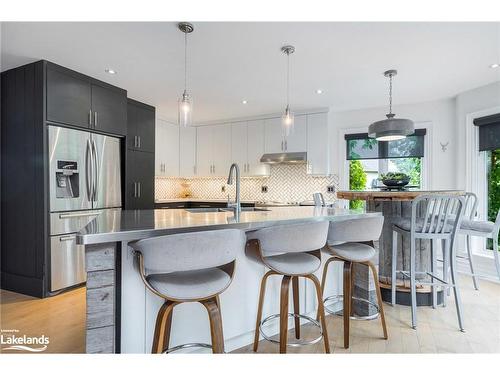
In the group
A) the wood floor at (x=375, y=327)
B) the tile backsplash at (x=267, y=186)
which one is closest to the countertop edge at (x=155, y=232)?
the wood floor at (x=375, y=327)

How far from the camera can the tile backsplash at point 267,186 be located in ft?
17.4

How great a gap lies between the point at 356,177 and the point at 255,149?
6.01ft

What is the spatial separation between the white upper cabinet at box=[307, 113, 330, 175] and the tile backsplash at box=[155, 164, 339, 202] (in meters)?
0.32

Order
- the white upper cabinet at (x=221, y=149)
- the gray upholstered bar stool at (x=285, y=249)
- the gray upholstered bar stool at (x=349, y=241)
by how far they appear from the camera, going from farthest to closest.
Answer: the white upper cabinet at (x=221, y=149), the gray upholstered bar stool at (x=349, y=241), the gray upholstered bar stool at (x=285, y=249)

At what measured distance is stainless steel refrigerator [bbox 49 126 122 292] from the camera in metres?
3.11

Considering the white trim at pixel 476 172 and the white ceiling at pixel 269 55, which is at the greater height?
the white ceiling at pixel 269 55

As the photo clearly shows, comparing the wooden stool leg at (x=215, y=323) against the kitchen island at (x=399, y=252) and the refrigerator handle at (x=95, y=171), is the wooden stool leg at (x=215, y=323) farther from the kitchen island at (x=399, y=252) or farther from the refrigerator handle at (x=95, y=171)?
the refrigerator handle at (x=95, y=171)

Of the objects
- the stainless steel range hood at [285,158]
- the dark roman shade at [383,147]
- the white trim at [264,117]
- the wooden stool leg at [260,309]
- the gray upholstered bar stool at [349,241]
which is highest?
the white trim at [264,117]

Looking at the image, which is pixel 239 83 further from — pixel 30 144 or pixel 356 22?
pixel 30 144

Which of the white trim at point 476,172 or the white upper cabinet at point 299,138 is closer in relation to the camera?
the white trim at point 476,172

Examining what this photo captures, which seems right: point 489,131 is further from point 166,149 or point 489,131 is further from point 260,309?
point 166,149

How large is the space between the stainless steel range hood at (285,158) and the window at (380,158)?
2.73ft

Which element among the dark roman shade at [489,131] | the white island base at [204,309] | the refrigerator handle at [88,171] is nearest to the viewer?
the white island base at [204,309]

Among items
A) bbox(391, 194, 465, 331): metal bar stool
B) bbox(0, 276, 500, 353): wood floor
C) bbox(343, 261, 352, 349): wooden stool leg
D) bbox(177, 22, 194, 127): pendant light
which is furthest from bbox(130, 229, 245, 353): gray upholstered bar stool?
bbox(391, 194, 465, 331): metal bar stool
